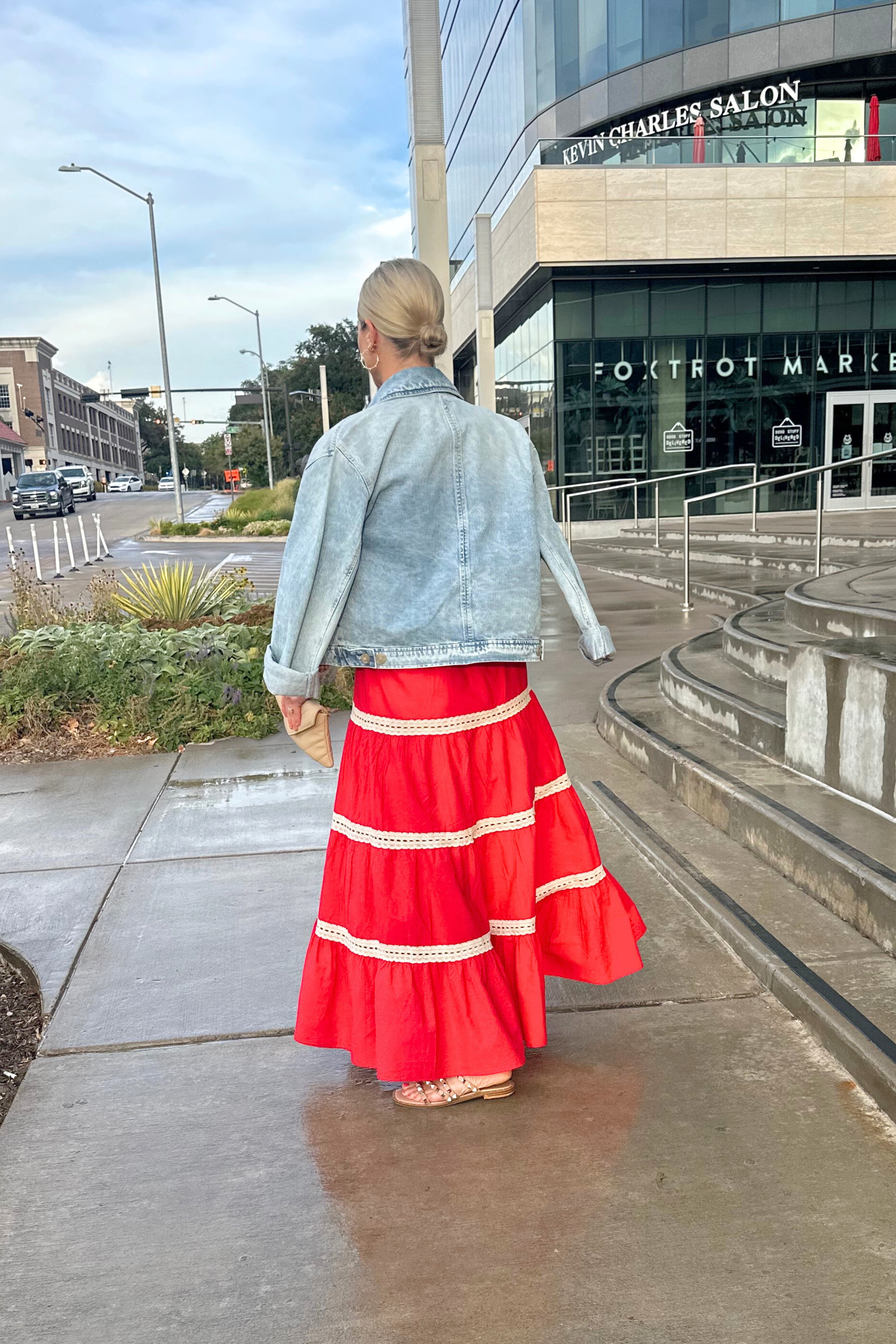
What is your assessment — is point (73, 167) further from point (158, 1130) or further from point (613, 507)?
point (158, 1130)

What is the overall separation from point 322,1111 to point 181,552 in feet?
81.1

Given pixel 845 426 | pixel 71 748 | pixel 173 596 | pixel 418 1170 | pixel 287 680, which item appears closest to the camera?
pixel 418 1170

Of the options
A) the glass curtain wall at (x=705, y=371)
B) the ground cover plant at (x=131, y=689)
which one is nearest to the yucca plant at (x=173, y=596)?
the ground cover plant at (x=131, y=689)

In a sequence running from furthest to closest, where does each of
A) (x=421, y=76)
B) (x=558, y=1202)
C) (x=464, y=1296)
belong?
1. (x=421, y=76)
2. (x=558, y=1202)
3. (x=464, y=1296)

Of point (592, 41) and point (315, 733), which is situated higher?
point (592, 41)

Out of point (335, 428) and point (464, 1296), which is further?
point (335, 428)

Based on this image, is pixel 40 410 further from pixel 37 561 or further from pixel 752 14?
pixel 37 561

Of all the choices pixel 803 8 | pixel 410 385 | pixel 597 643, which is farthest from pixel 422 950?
pixel 803 8

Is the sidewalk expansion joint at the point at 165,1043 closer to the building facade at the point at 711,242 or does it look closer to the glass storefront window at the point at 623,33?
the building facade at the point at 711,242

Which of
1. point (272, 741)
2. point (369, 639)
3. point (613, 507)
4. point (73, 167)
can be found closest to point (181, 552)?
point (613, 507)

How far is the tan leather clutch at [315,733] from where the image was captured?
269cm

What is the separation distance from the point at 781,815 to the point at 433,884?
6.15ft

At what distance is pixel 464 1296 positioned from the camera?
2.05 metres

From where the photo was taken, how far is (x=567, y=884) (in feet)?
9.54
